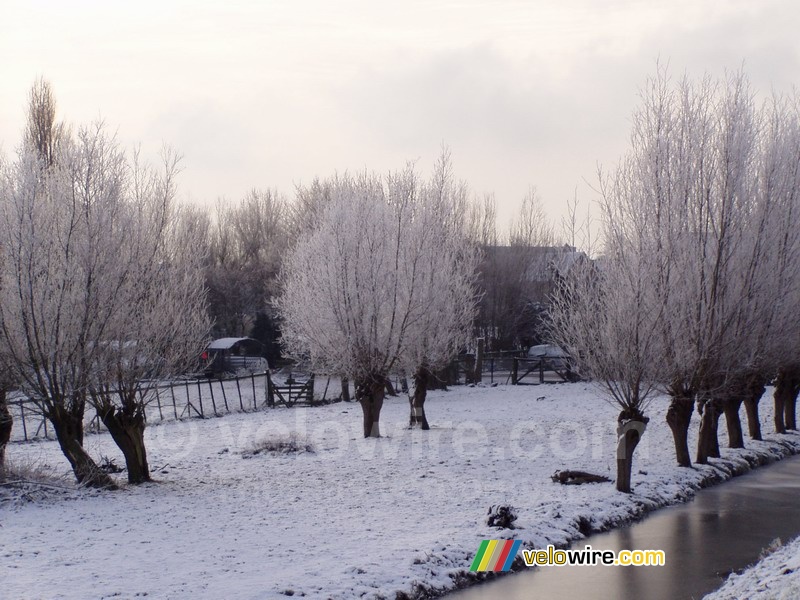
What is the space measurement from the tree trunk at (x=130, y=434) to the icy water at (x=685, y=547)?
7979 mm

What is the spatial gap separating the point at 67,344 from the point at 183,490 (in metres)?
3.11

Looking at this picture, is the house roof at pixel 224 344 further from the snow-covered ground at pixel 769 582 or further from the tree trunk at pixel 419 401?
the snow-covered ground at pixel 769 582

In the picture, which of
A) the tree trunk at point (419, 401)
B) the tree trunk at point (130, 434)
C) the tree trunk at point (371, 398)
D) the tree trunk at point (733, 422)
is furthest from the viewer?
the tree trunk at point (419, 401)

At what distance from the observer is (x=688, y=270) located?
16875 mm

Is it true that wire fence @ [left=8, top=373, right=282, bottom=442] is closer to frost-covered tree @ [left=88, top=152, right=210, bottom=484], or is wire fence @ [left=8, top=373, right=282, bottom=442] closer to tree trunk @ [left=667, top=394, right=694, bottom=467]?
frost-covered tree @ [left=88, top=152, right=210, bottom=484]

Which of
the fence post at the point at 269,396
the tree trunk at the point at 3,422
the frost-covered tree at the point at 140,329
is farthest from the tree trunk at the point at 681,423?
the fence post at the point at 269,396

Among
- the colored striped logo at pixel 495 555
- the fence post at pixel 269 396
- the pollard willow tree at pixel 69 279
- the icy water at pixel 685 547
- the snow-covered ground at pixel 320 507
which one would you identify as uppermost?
the pollard willow tree at pixel 69 279

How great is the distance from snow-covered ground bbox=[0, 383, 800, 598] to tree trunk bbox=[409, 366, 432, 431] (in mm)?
522

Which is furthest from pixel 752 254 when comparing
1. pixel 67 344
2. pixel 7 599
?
pixel 7 599

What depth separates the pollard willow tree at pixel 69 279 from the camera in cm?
1392

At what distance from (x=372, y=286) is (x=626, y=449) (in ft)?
29.4

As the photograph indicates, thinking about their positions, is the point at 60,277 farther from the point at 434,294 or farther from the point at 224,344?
the point at 224,344

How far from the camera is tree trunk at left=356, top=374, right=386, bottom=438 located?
2153 cm

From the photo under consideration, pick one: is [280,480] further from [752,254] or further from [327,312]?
[752,254]
